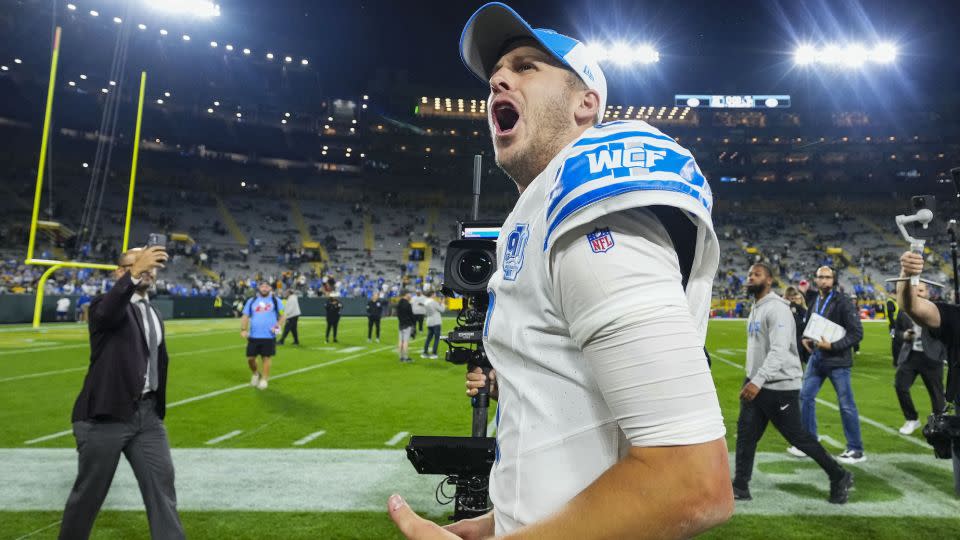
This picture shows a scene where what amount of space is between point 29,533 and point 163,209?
5115cm

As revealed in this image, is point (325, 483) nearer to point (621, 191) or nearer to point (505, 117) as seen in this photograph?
point (505, 117)

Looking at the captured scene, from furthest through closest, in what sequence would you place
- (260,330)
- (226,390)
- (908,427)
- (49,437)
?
(260,330), (226,390), (908,427), (49,437)

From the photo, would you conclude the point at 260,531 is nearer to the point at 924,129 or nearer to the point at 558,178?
the point at 558,178

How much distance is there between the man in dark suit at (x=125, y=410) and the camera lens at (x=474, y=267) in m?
3.34

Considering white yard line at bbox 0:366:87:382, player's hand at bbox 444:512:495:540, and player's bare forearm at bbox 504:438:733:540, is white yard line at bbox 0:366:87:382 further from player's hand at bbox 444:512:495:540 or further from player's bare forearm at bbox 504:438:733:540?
player's bare forearm at bbox 504:438:733:540

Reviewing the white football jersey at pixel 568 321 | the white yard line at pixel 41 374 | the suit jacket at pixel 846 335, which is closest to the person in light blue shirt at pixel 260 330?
the white yard line at pixel 41 374

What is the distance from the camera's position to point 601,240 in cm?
87

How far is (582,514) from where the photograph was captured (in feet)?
2.78

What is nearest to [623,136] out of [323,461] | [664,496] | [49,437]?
[664,496]

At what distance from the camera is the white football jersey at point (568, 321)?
88 cm

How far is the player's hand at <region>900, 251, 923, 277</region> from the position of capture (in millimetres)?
4484

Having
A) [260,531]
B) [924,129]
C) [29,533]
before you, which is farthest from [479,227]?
[924,129]

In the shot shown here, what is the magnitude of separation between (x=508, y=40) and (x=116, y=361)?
445 centimetres

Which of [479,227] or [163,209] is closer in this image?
[479,227]
